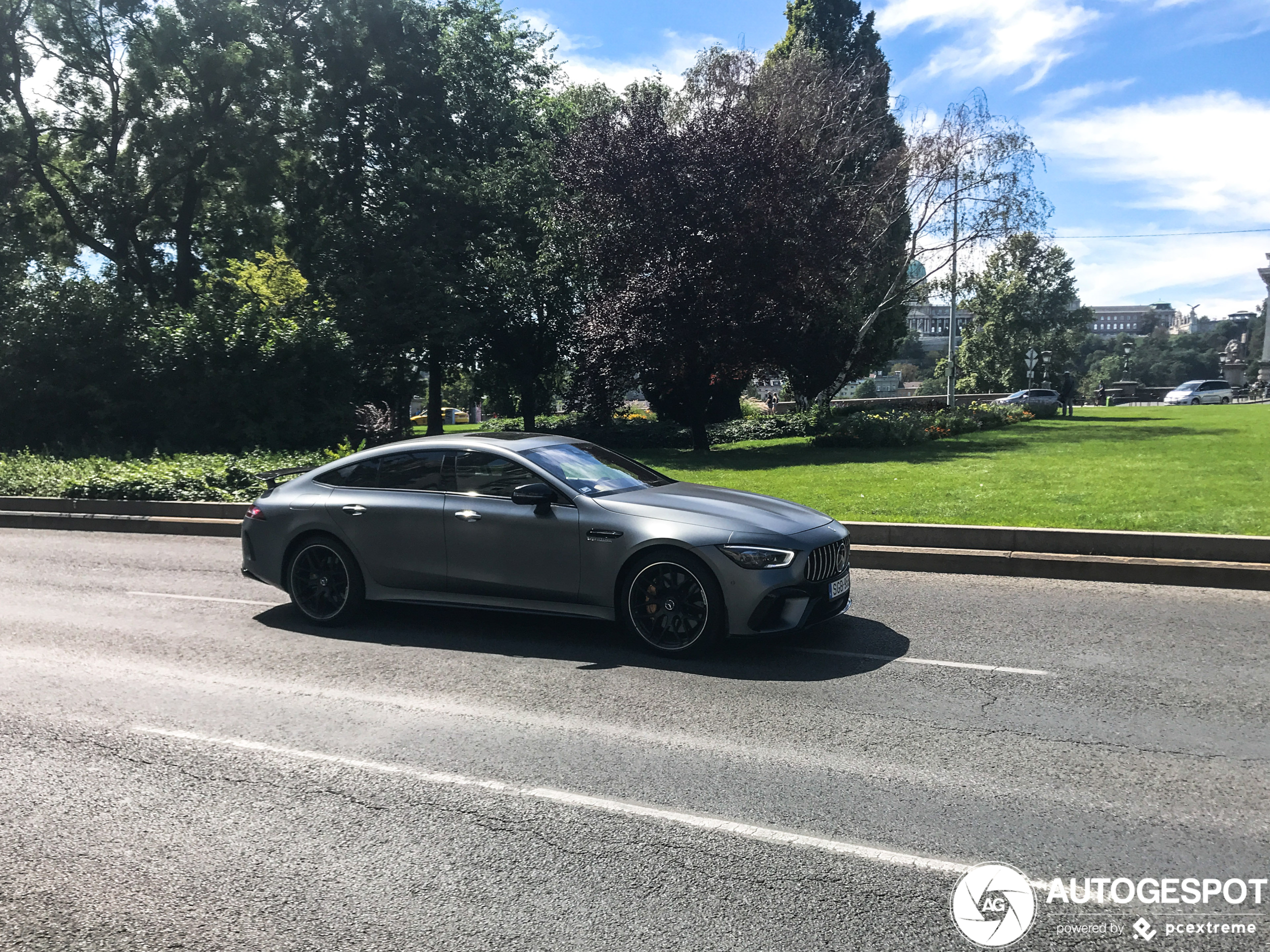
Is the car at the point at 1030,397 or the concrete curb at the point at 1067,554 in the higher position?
the car at the point at 1030,397

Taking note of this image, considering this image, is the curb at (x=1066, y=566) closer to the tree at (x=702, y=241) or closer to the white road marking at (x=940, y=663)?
the white road marking at (x=940, y=663)

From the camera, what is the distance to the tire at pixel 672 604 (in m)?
6.34

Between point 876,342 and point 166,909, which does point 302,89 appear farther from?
point 166,909

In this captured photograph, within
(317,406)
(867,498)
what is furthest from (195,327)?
(867,498)

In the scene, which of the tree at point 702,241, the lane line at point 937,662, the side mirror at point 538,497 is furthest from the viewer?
the tree at point 702,241

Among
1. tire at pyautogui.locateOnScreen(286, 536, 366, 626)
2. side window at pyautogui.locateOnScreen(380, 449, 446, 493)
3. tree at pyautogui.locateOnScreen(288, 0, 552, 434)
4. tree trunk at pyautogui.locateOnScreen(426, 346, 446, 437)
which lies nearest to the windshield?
side window at pyautogui.locateOnScreen(380, 449, 446, 493)

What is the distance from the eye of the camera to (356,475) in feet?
25.5

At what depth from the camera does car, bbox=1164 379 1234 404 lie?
2406 inches

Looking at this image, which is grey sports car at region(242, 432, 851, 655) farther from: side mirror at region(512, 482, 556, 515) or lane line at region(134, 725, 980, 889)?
lane line at region(134, 725, 980, 889)

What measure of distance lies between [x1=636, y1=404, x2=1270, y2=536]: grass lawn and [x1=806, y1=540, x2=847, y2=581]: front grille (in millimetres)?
4495

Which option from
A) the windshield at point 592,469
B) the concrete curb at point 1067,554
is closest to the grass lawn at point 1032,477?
the concrete curb at point 1067,554

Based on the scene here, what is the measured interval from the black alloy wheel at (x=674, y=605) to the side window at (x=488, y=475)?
117 cm

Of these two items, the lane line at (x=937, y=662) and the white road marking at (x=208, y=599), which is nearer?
the lane line at (x=937, y=662)

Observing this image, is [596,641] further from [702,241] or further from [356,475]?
[702,241]
